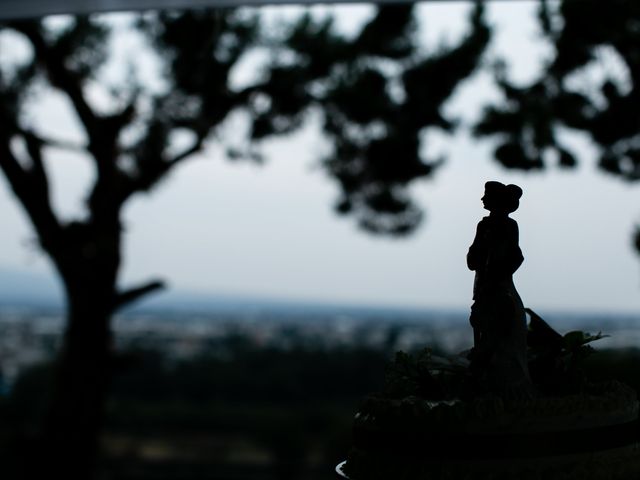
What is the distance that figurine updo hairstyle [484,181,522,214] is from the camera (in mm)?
1250

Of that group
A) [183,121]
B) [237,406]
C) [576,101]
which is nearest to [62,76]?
[183,121]

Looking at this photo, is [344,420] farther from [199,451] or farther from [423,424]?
[423,424]

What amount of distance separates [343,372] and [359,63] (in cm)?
738

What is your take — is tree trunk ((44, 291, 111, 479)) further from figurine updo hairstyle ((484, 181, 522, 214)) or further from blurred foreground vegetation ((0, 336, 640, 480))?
figurine updo hairstyle ((484, 181, 522, 214))

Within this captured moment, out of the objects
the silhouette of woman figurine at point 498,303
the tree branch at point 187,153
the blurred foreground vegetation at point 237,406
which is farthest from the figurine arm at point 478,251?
the blurred foreground vegetation at point 237,406

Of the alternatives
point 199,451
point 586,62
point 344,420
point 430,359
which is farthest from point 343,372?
point 430,359

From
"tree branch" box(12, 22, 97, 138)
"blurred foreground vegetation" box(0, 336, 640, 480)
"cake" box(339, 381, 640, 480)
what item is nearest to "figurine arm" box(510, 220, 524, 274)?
"cake" box(339, 381, 640, 480)

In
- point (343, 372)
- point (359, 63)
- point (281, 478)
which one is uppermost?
point (359, 63)

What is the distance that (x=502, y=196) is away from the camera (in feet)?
Result: 4.10

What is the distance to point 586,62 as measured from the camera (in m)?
5.27

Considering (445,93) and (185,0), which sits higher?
(445,93)

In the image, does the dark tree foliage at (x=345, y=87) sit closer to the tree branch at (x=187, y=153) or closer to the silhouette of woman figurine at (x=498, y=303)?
the tree branch at (x=187, y=153)

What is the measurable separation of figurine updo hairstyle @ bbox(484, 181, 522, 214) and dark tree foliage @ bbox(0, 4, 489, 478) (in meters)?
5.08

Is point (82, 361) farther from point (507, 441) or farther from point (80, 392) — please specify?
point (507, 441)
